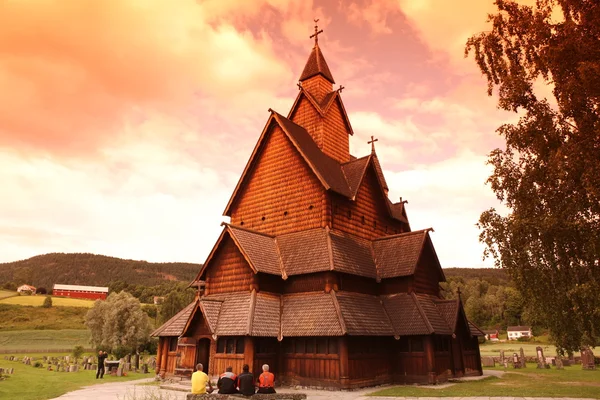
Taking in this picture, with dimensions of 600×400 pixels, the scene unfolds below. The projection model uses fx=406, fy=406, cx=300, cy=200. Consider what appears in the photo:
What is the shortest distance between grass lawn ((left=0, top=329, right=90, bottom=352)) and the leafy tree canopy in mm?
78555

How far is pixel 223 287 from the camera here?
2344 centimetres

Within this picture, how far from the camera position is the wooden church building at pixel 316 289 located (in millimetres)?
20344

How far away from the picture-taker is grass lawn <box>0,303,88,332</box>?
9894 centimetres

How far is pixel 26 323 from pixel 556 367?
114321 millimetres

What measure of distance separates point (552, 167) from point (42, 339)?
308 feet

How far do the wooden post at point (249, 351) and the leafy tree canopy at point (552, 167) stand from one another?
38.8ft

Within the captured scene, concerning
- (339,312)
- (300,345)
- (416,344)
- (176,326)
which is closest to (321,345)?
(300,345)

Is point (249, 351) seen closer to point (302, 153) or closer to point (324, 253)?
point (324, 253)

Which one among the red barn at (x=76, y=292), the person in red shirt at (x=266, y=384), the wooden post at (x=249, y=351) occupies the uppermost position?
the red barn at (x=76, y=292)

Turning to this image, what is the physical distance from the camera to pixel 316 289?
22.1 m

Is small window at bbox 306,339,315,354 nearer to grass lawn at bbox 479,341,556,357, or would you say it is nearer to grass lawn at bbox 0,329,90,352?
grass lawn at bbox 479,341,556,357

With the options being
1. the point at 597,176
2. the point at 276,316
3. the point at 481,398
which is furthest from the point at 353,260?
the point at 597,176

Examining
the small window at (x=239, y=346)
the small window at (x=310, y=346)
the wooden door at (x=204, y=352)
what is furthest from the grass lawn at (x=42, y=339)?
the small window at (x=310, y=346)

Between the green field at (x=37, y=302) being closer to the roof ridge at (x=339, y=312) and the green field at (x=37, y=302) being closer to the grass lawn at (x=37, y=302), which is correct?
the grass lawn at (x=37, y=302)
